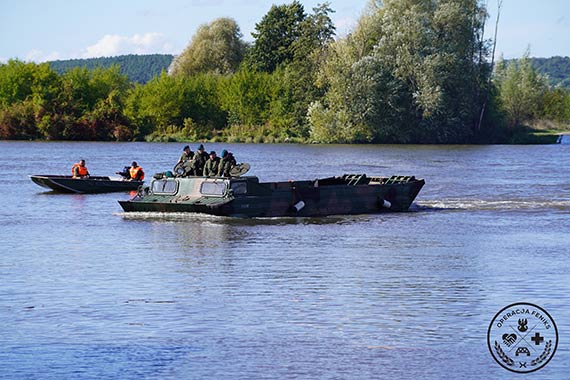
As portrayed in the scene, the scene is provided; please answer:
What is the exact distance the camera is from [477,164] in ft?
201

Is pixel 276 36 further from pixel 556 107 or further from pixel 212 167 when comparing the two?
pixel 212 167

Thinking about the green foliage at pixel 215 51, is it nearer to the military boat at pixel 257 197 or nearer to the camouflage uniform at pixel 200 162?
the military boat at pixel 257 197

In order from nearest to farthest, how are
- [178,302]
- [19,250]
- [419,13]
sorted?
1. [178,302]
2. [19,250]
3. [419,13]

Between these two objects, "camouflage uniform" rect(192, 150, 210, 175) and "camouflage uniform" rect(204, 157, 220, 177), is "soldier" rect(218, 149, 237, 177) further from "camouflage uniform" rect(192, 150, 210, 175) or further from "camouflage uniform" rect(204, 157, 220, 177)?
"camouflage uniform" rect(192, 150, 210, 175)

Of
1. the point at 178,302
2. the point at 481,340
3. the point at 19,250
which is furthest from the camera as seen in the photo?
the point at 19,250

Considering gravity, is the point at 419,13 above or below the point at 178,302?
above

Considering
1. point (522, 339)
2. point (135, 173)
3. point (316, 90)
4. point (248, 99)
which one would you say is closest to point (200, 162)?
point (135, 173)

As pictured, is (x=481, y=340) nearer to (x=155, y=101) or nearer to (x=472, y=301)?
(x=472, y=301)

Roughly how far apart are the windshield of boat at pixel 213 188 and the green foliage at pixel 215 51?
8523cm

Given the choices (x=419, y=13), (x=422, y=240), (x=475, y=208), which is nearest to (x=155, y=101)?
(x=419, y=13)

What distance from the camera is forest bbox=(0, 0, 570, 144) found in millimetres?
80500

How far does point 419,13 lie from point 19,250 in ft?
198

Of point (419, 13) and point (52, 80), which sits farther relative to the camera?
point (52, 80)

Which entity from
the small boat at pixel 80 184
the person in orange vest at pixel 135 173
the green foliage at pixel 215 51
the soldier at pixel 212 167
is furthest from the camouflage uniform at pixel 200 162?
the green foliage at pixel 215 51
